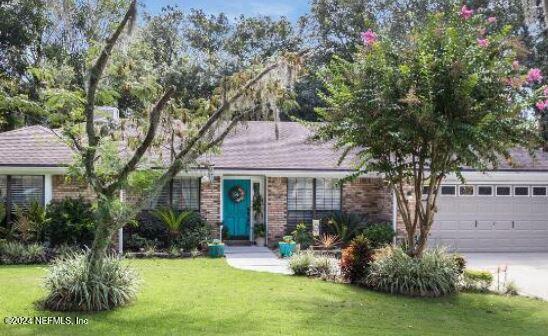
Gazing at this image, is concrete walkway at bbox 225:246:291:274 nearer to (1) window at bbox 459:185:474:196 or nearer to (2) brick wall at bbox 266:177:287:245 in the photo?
(2) brick wall at bbox 266:177:287:245

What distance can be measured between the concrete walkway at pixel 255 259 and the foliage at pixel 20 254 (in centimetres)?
477

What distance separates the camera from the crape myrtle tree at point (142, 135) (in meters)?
9.13

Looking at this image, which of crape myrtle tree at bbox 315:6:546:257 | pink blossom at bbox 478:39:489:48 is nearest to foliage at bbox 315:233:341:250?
crape myrtle tree at bbox 315:6:546:257

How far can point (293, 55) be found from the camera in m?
10.2

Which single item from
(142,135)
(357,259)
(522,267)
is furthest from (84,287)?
(522,267)

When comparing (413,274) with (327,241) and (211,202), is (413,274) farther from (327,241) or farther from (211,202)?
(211,202)

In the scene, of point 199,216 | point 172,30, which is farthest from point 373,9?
point 199,216

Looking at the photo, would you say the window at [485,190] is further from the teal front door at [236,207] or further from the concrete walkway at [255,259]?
the teal front door at [236,207]

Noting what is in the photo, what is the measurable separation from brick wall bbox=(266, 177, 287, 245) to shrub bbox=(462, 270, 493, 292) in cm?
710

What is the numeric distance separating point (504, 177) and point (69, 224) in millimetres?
13334

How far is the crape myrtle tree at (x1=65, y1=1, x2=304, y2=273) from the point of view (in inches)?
360

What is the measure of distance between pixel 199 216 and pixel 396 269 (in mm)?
7462

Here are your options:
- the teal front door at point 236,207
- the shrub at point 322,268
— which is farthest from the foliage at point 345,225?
the shrub at point 322,268

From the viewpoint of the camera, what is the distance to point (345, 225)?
18000mm
